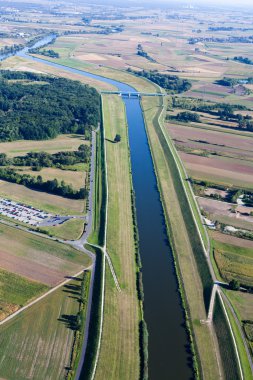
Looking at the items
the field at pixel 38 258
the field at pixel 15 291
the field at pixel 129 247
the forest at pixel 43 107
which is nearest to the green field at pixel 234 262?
the field at pixel 129 247

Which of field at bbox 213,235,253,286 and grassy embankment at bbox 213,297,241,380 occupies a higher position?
field at bbox 213,235,253,286

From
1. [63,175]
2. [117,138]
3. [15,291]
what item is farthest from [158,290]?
[117,138]

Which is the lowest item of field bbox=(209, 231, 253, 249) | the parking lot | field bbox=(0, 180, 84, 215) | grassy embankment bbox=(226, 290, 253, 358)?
grassy embankment bbox=(226, 290, 253, 358)

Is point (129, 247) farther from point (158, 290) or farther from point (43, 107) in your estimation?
point (43, 107)

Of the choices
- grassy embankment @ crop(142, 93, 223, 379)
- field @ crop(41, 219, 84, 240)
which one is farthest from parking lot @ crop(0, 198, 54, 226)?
grassy embankment @ crop(142, 93, 223, 379)

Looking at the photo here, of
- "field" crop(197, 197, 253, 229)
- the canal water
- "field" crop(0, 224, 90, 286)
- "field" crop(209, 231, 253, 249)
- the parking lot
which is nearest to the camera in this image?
the canal water

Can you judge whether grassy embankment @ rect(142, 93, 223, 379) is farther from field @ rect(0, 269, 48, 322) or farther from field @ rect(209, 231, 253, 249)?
field @ rect(0, 269, 48, 322)

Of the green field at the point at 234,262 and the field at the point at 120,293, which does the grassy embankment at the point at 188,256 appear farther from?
the field at the point at 120,293

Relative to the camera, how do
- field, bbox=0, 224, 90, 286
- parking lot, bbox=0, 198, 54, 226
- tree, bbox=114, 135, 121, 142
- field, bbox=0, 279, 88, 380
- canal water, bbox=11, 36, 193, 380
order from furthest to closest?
tree, bbox=114, 135, 121, 142, parking lot, bbox=0, 198, 54, 226, field, bbox=0, 224, 90, 286, canal water, bbox=11, 36, 193, 380, field, bbox=0, 279, 88, 380
